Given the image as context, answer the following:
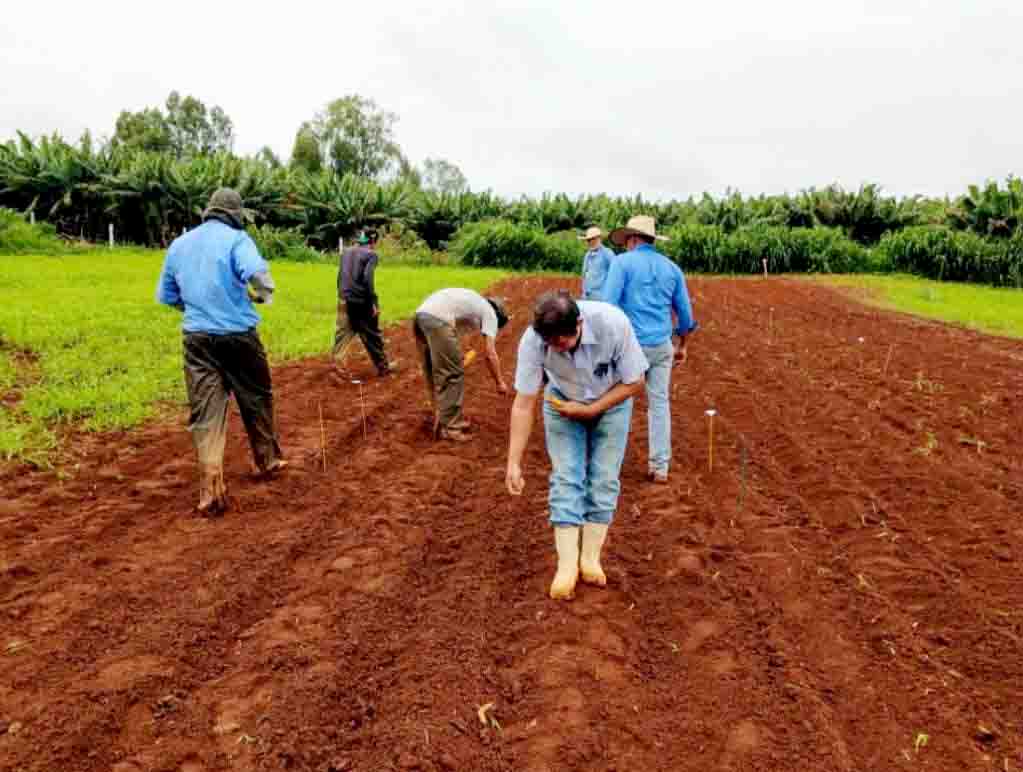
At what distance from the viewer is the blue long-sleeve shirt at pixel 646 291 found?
6262 mm

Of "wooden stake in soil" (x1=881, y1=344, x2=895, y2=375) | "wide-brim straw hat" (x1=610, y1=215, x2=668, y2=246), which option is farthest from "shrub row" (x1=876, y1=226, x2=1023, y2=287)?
"wide-brim straw hat" (x1=610, y1=215, x2=668, y2=246)

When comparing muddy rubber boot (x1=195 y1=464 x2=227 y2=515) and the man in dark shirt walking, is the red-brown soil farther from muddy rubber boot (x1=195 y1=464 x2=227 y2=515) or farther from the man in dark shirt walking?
the man in dark shirt walking

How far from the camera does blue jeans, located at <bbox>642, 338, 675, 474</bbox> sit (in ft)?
20.7

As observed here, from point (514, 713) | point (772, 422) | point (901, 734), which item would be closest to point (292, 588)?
point (514, 713)

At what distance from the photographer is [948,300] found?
2089cm

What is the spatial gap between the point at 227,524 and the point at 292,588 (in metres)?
1.10

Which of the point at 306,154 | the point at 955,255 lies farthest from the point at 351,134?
the point at 955,255

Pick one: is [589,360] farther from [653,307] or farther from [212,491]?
[212,491]

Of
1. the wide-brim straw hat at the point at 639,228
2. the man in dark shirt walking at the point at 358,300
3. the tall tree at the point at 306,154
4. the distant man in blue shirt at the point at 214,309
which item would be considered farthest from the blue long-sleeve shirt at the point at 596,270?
the tall tree at the point at 306,154

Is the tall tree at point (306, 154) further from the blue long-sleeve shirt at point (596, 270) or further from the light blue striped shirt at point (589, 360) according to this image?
the light blue striped shirt at point (589, 360)

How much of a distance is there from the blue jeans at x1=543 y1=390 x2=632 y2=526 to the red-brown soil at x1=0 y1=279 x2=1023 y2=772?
1.56 ft

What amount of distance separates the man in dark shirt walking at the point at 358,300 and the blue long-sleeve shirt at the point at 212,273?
369cm

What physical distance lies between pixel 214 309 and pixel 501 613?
8.95 feet

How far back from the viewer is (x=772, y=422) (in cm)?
825
